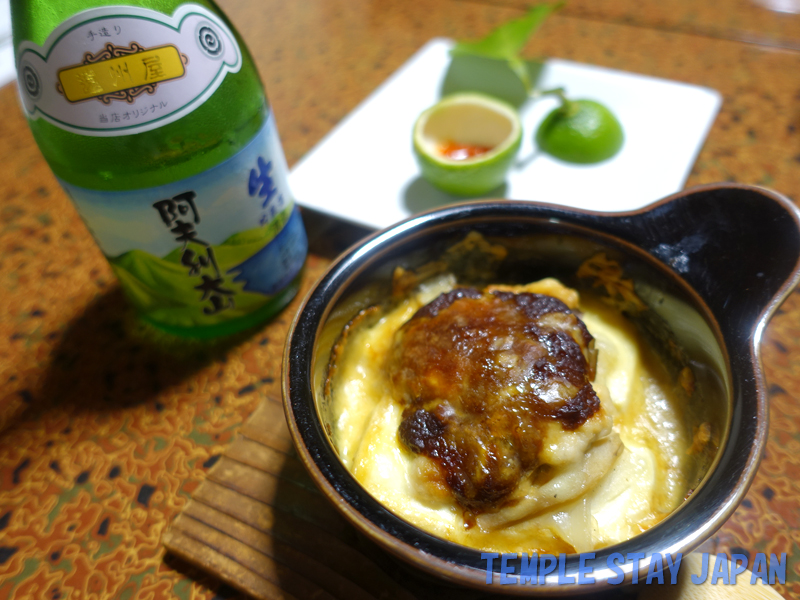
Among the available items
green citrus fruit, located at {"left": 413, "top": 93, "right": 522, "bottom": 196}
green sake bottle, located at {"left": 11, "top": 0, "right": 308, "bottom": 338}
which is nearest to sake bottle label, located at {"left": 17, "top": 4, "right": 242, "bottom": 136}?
green sake bottle, located at {"left": 11, "top": 0, "right": 308, "bottom": 338}

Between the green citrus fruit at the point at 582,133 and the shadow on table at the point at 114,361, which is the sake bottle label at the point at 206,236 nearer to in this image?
the shadow on table at the point at 114,361

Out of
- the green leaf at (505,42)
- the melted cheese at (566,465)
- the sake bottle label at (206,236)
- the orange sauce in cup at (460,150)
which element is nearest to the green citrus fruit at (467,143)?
the orange sauce in cup at (460,150)

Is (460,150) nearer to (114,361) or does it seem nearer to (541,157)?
(541,157)

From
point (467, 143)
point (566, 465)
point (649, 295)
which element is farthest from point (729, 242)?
point (467, 143)

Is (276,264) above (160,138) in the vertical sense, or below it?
below

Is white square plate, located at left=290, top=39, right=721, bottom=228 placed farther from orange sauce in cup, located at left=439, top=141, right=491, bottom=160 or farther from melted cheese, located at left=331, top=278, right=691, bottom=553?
melted cheese, located at left=331, top=278, right=691, bottom=553

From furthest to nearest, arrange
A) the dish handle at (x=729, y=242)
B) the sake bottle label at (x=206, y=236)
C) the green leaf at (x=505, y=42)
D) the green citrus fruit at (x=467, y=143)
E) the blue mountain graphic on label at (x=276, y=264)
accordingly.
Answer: the green leaf at (x=505, y=42)
the green citrus fruit at (x=467, y=143)
the blue mountain graphic on label at (x=276, y=264)
the sake bottle label at (x=206, y=236)
the dish handle at (x=729, y=242)
